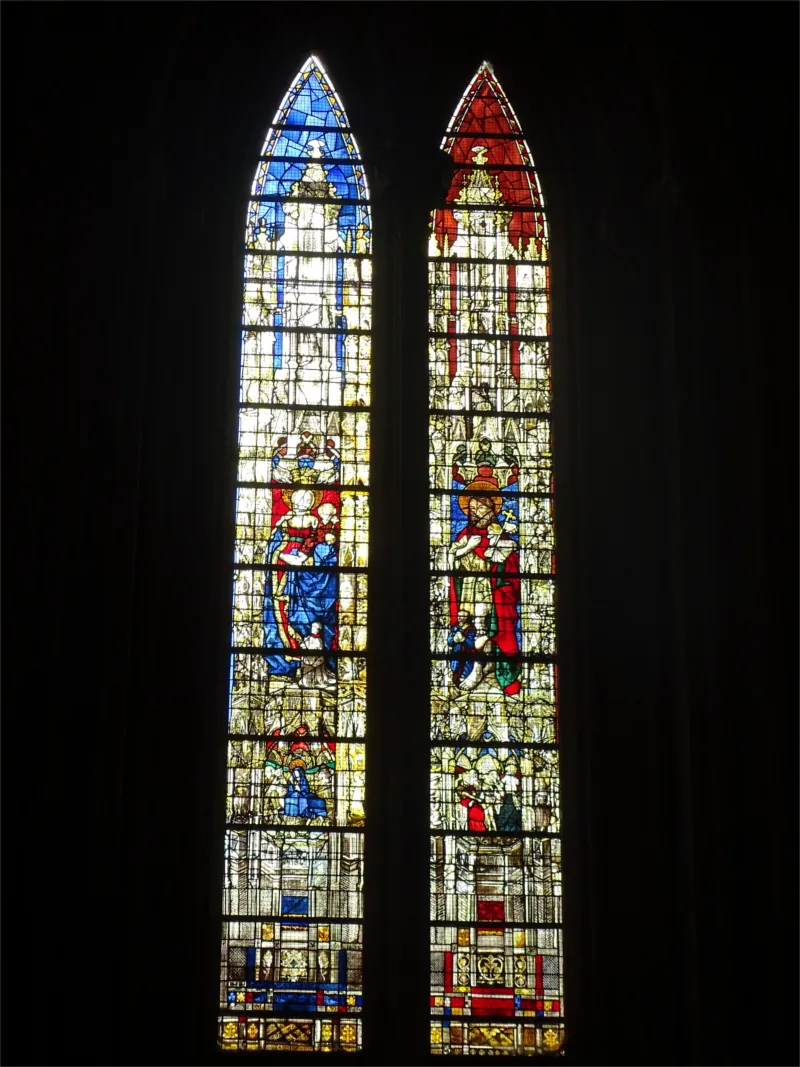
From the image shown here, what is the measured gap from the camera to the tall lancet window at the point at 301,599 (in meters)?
7.73

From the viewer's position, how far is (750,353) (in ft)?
26.7

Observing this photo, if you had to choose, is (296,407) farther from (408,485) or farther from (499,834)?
(499,834)

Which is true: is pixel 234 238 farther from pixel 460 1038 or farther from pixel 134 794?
pixel 460 1038

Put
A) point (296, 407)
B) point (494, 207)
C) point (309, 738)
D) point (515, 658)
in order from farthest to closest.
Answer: point (494, 207), point (296, 407), point (515, 658), point (309, 738)

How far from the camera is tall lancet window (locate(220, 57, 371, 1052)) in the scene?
773cm

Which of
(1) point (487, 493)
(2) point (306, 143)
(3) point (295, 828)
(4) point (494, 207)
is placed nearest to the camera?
(3) point (295, 828)

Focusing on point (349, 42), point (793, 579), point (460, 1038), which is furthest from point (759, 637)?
point (349, 42)

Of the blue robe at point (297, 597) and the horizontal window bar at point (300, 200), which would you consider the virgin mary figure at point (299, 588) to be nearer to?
the blue robe at point (297, 597)

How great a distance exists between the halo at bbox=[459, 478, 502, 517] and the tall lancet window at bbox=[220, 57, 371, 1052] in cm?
50

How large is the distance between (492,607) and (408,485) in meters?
0.74

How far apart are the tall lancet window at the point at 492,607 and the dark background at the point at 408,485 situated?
0.14m

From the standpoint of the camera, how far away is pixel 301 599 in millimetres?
8266

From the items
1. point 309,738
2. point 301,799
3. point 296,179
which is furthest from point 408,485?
point 296,179

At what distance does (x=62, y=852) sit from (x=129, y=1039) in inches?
34.3
